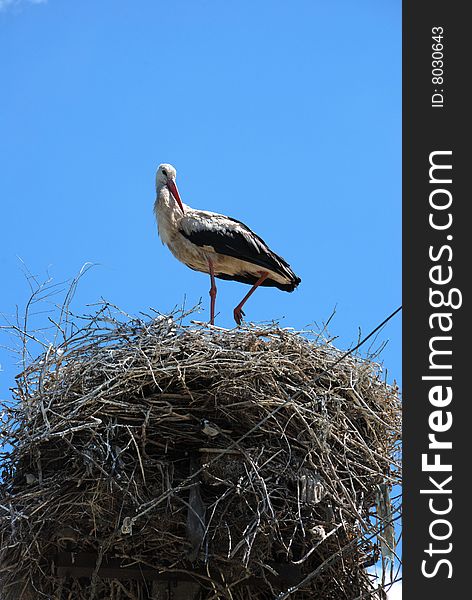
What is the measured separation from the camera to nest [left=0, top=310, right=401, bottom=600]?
6863mm

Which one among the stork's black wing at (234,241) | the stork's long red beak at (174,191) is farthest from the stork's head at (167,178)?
the stork's black wing at (234,241)

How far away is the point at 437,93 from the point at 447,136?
22 cm

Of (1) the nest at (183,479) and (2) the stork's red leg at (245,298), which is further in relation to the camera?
(2) the stork's red leg at (245,298)

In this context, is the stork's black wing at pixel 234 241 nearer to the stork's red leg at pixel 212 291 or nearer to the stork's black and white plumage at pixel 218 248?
the stork's black and white plumage at pixel 218 248

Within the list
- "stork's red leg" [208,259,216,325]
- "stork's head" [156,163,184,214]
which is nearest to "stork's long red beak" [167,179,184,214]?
"stork's head" [156,163,184,214]

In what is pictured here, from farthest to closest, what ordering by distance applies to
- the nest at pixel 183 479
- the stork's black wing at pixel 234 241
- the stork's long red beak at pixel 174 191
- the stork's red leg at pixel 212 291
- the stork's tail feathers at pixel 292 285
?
the stork's long red beak at pixel 174 191 < the stork's red leg at pixel 212 291 < the stork's tail feathers at pixel 292 285 < the stork's black wing at pixel 234 241 < the nest at pixel 183 479

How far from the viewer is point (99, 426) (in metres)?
6.96

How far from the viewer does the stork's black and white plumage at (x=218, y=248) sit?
9.75 m

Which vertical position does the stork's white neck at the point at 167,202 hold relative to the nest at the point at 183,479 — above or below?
above

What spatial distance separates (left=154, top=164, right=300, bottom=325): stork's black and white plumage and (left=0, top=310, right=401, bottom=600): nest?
2387 mm

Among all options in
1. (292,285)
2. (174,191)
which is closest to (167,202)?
(174,191)

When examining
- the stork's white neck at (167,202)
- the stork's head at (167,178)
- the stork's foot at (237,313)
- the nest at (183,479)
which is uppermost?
the stork's head at (167,178)

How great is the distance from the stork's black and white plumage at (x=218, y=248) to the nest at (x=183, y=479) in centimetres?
239

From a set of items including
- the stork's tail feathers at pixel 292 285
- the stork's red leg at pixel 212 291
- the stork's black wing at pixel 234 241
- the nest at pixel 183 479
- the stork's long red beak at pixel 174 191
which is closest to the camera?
the nest at pixel 183 479
